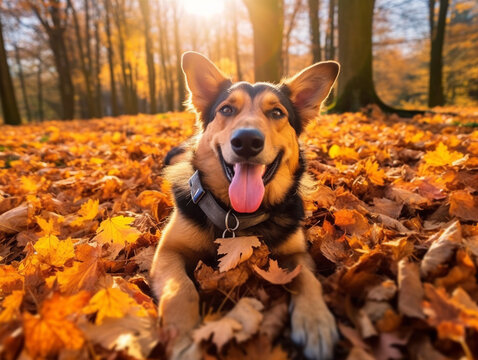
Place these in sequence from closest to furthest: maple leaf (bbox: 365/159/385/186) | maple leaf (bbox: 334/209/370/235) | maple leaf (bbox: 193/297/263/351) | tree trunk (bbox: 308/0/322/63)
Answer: maple leaf (bbox: 193/297/263/351) → maple leaf (bbox: 334/209/370/235) → maple leaf (bbox: 365/159/385/186) → tree trunk (bbox: 308/0/322/63)

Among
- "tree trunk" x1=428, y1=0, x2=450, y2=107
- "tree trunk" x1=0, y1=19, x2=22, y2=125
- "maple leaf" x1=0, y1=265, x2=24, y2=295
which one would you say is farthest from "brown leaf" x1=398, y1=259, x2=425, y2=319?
"tree trunk" x1=0, y1=19, x2=22, y2=125

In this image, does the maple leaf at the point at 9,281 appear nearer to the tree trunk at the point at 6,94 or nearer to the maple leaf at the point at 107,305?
the maple leaf at the point at 107,305

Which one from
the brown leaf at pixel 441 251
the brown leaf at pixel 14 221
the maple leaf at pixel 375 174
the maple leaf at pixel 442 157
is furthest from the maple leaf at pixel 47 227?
the maple leaf at pixel 442 157

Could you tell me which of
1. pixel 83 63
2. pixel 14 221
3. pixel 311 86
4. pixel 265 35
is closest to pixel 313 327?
pixel 311 86

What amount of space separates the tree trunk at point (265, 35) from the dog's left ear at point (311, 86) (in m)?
8.87

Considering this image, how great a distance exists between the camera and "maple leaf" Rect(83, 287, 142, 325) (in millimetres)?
1577

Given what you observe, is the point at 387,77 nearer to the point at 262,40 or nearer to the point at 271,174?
the point at 262,40

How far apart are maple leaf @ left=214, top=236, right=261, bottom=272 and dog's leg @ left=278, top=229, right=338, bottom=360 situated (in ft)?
1.18

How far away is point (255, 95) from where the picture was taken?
3.12 m

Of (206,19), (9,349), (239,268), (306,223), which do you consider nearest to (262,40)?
(306,223)

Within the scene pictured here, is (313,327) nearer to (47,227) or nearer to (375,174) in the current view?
(375,174)

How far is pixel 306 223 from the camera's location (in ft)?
10.0

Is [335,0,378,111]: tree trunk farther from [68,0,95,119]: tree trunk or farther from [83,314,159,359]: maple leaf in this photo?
[68,0,95,119]: tree trunk

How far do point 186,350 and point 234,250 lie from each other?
75 centimetres
